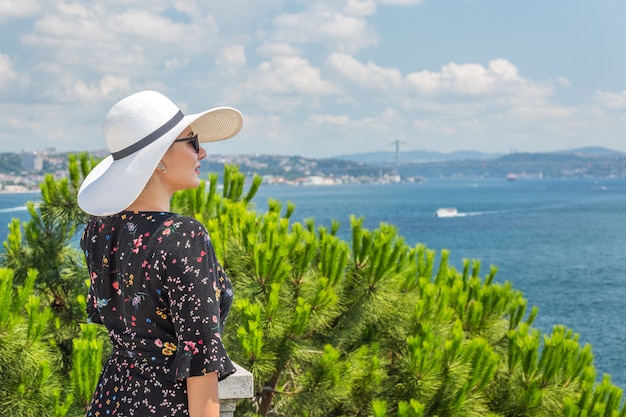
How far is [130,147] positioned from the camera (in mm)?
2000

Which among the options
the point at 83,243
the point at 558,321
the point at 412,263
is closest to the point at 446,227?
the point at 558,321

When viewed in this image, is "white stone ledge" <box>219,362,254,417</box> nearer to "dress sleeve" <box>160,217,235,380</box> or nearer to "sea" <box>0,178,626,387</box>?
"dress sleeve" <box>160,217,235,380</box>

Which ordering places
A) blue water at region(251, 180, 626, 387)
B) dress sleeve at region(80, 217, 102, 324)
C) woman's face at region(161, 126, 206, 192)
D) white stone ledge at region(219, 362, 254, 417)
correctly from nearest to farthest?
1. woman's face at region(161, 126, 206, 192)
2. dress sleeve at region(80, 217, 102, 324)
3. white stone ledge at region(219, 362, 254, 417)
4. blue water at region(251, 180, 626, 387)

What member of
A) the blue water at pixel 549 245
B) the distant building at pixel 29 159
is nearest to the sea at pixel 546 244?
the blue water at pixel 549 245

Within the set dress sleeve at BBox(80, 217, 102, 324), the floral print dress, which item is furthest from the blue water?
the floral print dress

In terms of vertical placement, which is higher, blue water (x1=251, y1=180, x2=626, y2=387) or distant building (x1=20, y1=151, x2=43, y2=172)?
distant building (x1=20, y1=151, x2=43, y2=172)

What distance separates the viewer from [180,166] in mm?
2014

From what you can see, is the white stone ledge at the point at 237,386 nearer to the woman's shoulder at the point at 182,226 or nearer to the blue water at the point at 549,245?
the woman's shoulder at the point at 182,226

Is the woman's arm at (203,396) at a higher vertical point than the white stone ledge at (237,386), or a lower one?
higher

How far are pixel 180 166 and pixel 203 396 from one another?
1.87 ft

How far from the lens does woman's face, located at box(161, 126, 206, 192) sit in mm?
2000

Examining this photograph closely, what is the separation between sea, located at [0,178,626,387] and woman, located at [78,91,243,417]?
8.32 meters

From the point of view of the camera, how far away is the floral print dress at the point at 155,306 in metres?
1.81

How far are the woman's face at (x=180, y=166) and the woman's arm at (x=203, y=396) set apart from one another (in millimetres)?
476
